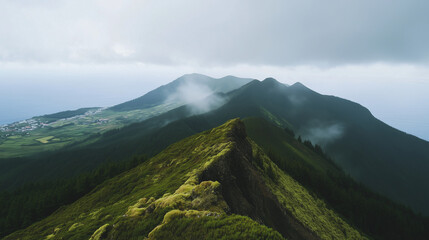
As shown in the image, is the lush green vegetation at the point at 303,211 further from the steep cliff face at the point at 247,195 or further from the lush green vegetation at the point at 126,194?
the lush green vegetation at the point at 126,194

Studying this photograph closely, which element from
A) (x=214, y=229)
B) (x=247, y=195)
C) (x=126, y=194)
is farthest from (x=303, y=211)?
(x=214, y=229)

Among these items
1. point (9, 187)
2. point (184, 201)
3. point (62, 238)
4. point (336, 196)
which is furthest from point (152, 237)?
point (9, 187)

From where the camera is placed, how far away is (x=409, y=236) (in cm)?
11106

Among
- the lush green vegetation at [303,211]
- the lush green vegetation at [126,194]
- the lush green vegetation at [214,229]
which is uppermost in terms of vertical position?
the lush green vegetation at [214,229]

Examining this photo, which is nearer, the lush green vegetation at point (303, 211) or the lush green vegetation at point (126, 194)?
the lush green vegetation at point (126, 194)

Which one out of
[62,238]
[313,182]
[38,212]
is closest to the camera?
[62,238]

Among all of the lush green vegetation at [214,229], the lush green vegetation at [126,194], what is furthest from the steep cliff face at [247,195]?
the lush green vegetation at [214,229]

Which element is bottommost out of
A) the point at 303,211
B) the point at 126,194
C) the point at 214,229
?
the point at 303,211

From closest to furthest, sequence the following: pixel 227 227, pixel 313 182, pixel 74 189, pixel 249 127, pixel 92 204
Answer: pixel 227 227, pixel 92 204, pixel 74 189, pixel 313 182, pixel 249 127

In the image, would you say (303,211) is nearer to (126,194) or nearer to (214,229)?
(126,194)

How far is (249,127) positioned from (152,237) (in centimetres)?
17505

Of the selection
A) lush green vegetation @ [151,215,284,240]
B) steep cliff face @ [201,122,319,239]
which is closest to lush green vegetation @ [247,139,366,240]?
steep cliff face @ [201,122,319,239]

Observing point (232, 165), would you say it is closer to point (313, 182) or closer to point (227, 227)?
point (227, 227)

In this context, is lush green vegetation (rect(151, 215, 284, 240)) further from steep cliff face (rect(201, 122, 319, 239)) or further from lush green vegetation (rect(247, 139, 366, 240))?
lush green vegetation (rect(247, 139, 366, 240))
